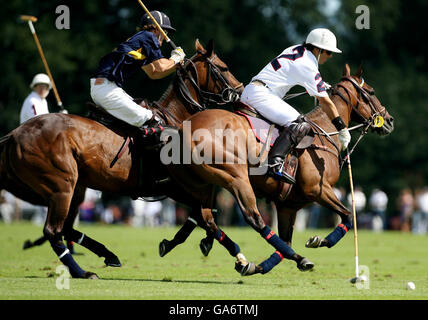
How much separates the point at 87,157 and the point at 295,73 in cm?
275

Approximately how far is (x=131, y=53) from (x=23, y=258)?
5.00 meters

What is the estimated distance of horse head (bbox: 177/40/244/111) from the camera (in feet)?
32.6

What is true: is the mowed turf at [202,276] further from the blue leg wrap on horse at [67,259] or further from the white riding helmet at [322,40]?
the white riding helmet at [322,40]

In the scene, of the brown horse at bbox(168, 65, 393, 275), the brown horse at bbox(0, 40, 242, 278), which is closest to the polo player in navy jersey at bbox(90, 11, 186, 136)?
the brown horse at bbox(0, 40, 242, 278)

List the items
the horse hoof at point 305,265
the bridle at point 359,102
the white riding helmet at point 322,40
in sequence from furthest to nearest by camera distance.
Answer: the bridle at point 359,102 → the white riding helmet at point 322,40 → the horse hoof at point 305,265

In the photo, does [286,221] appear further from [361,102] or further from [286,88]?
[361,102]

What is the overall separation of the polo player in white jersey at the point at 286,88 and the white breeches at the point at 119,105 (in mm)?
1372

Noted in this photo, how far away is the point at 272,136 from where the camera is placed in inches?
364

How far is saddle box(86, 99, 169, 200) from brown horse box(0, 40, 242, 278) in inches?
0.5

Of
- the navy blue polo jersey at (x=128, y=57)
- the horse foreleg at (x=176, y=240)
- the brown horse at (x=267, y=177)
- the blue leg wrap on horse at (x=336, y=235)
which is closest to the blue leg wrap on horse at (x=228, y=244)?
the brown horse at (x=267, y=177)

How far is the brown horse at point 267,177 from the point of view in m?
8.73

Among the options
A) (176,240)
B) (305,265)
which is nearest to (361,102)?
(305,265)

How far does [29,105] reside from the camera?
11.3m
